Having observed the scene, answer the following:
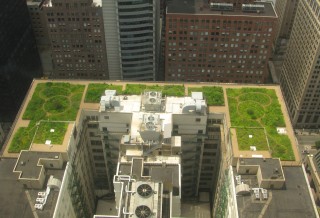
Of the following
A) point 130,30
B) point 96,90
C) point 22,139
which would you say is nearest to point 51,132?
point 22,139

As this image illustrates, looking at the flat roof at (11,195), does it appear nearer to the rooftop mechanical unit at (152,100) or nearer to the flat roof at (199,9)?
the rooftop mechanical unit at (152,100)

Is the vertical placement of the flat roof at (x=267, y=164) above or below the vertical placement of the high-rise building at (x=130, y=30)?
below

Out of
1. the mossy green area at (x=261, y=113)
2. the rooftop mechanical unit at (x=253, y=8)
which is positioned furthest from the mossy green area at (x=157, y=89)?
the rooftop mechanical unit at (x=253, y=8)

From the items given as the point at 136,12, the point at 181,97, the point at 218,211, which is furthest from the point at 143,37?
the point at 218,211

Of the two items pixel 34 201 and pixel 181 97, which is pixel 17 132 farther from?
pixel 181 97

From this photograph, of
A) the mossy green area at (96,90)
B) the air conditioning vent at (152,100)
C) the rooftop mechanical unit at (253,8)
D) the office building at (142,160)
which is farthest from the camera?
the rooftop mechanical unit at (253,8)

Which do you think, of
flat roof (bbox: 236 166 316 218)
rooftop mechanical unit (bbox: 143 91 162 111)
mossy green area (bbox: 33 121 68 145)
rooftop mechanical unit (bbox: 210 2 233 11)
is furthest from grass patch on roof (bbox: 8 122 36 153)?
rooftop mechanical unit (bbox: 210 2 233 11)

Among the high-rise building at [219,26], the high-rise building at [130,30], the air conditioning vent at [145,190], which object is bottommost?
the air conditioning vent at [145,190]

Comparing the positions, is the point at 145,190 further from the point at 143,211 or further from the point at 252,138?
the point at 252,138
